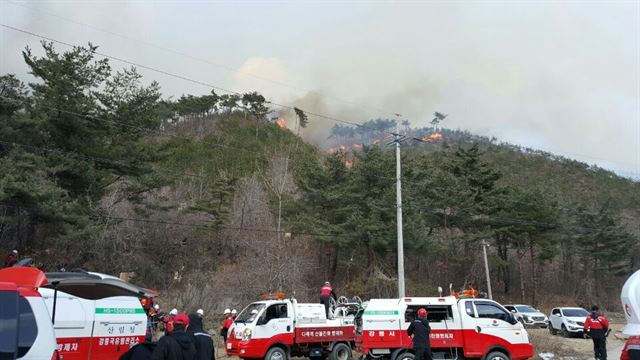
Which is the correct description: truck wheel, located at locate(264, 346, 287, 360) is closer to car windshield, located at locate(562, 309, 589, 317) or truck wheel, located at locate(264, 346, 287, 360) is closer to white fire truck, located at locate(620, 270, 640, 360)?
white fire truck, located at locate(620, 270, 640, 360)

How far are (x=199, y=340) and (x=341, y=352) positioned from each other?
1091 centimetres

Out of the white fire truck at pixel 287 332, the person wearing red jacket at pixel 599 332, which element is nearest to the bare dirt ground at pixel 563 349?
the person wearing red jacket at pixel 599 332

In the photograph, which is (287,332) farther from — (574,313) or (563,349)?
(574,313)

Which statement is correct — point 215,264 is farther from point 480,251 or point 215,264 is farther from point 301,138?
point 301,138

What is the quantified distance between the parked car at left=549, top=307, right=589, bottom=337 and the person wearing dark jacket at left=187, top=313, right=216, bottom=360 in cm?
2614

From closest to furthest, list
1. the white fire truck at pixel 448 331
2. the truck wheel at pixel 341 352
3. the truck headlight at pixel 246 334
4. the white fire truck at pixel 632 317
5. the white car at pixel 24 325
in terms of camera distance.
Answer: the white car at pixel 24 325 → the white fire truck at pixel 632 317 → the white fire truck at pixel 448 331 → the truck headlight at pixel 246 334 → the truck wheel at pixel 341 352

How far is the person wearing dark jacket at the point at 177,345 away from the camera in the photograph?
21.1ft

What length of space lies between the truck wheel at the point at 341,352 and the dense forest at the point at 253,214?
1193cm

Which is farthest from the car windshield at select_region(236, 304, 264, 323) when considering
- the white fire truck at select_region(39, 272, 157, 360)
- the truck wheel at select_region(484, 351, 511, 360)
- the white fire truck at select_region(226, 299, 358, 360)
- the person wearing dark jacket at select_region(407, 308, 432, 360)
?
the truck wheel at select_region(484, 351, 511, 360)

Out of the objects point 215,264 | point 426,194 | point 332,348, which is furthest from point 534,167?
point 332,348

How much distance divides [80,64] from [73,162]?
588cm

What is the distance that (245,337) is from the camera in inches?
623

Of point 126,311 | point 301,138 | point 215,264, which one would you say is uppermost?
point 301,138

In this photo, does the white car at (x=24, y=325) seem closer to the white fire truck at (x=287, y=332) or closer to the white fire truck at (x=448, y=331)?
the white fire truck at (x=287, y=332)
